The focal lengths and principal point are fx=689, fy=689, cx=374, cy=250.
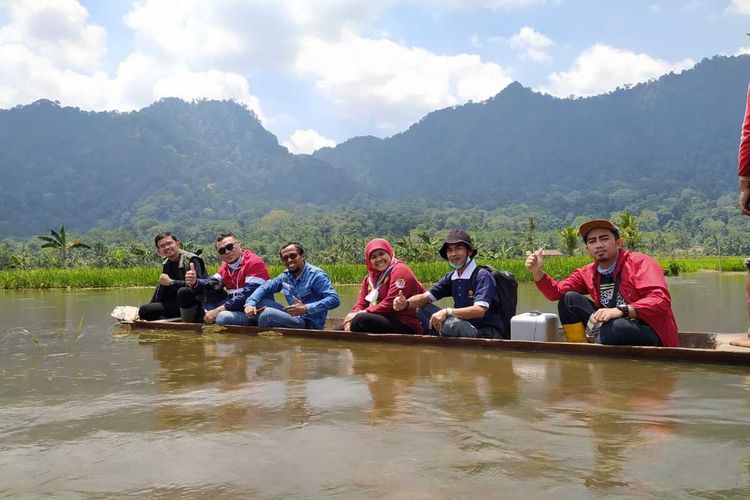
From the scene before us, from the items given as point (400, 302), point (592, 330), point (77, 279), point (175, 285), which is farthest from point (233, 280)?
point (77, 279)

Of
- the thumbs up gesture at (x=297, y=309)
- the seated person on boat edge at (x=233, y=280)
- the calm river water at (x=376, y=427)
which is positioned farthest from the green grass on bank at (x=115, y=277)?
the calm river water at (x=376, y=427)

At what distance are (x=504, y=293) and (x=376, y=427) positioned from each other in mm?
Result: 3004

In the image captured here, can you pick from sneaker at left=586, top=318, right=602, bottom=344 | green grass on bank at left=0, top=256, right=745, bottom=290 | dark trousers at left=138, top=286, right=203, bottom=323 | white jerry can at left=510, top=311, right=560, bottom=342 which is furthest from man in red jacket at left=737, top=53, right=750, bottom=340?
green grass on bank at left=0, top=256, right=745, bottom=290

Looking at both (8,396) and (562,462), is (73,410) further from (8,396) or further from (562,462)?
(562,462)

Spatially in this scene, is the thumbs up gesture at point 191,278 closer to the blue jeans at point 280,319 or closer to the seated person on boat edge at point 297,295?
the seated person on boat edge at point 297,295

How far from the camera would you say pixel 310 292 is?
7.30 metres

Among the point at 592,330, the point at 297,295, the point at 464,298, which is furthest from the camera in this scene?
the point at 297,295

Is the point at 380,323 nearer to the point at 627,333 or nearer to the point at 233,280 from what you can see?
the point at 233,280

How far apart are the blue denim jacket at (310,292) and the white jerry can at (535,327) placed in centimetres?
199

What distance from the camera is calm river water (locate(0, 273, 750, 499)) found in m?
2.55

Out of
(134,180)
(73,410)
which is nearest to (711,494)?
(73,410)

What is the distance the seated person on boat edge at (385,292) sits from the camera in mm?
6438

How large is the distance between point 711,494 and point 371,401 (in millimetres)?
2017

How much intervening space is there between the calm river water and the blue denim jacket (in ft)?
4.24
